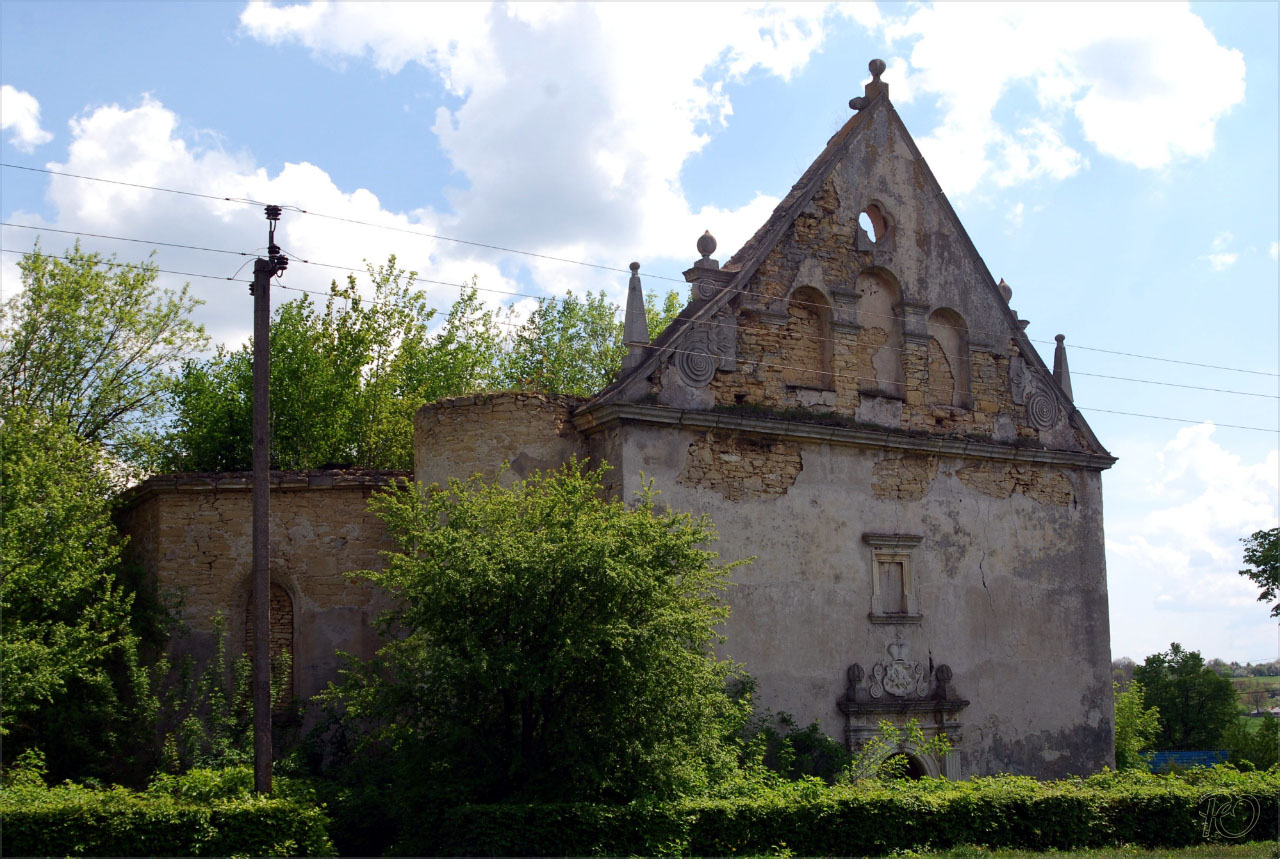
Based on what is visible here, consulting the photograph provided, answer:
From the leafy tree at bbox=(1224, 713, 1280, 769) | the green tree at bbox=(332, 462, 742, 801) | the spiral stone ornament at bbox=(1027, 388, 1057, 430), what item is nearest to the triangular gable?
the spiral stone ornament at bbox=(1027, 388, 1057, 430)

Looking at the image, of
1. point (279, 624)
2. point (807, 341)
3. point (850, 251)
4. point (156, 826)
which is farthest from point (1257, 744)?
point (156, 826)

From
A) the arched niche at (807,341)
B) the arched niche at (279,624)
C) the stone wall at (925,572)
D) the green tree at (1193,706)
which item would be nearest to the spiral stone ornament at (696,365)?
the stone wall at (925,572)

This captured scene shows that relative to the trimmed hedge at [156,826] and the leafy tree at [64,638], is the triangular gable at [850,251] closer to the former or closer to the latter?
the trimmed hedge at [156,826]

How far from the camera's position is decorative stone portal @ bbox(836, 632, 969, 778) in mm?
19453

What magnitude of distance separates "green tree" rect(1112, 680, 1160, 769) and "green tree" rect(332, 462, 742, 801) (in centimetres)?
1159

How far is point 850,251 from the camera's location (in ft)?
70.1

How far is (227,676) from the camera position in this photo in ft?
61.4

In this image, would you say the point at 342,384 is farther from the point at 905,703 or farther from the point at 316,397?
the point at 905,703

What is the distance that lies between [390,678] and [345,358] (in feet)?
62.6

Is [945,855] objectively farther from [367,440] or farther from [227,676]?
[367,440]

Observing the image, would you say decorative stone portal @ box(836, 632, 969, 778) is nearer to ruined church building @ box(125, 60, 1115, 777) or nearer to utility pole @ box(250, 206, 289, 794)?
ruined church building @ box(125, 60, 1115, 777)

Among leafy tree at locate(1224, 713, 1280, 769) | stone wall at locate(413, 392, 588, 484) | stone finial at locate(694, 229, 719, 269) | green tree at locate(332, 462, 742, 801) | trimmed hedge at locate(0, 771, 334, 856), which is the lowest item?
leafy tree at locate(1224, 713, 1280, 769)

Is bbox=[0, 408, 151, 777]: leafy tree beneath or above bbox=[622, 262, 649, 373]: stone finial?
beneath

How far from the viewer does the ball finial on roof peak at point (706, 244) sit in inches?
784
